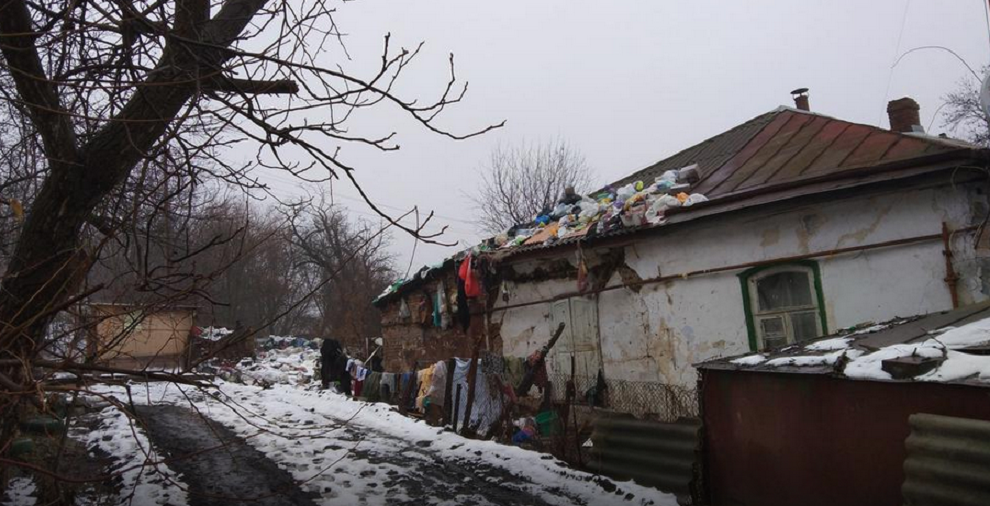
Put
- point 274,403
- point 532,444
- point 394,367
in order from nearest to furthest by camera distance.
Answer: point 532,444 < point 274,403 < point 394,367

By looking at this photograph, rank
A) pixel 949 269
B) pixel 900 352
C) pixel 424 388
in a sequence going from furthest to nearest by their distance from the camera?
pixel 424 388, pixel 949 269, pixel 900 352

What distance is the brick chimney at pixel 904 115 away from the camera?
10.9 meters

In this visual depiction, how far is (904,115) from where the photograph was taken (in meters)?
10.9

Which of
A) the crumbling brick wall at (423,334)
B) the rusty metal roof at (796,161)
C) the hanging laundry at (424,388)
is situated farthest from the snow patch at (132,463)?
the rusty metal roof at (796,161)

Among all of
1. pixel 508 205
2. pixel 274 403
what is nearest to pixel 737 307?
pixel 274 403

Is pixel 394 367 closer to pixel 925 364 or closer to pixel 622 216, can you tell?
pixel 622 216

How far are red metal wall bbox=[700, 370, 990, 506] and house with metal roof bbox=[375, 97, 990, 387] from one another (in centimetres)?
357

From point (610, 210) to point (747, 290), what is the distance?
294cm

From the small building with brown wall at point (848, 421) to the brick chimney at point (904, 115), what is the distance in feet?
20.8

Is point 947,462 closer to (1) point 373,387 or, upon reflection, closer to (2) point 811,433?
(2) point 811,433

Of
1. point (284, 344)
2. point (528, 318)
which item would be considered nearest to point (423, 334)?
point (528, 318)

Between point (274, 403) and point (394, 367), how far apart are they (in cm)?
364

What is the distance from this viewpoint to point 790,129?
11.2 meters

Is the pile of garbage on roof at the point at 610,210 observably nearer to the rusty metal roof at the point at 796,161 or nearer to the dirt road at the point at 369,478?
the rusty metal roof at the point at 796,161
